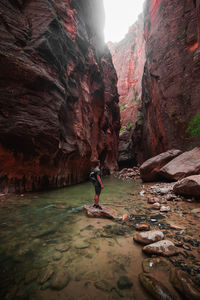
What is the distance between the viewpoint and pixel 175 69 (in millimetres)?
12836

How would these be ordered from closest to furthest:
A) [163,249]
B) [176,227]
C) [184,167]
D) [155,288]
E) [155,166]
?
[155,288]
[163,249]
[176,227]
[184,167]
[155,166]

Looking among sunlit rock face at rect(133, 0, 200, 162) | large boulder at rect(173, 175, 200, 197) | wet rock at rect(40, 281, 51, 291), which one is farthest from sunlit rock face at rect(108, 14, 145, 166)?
wet rock at rect(40, 281, 51, 291)

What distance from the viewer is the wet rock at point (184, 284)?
3.79 feet

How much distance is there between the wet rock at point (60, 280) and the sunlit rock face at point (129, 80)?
90.0 ft

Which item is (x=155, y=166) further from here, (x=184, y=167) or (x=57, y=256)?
(x=57, y=256)

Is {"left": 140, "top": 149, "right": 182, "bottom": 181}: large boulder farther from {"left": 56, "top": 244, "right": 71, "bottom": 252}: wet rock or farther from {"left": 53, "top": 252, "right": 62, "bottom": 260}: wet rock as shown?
{"left": 53, "top": 252, "right": 62, "bottom": 260}: wet rock

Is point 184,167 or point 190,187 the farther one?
point 184,167

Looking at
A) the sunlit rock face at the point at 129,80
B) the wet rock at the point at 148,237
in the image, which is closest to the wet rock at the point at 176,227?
A: the wet rock at the point at 148,237

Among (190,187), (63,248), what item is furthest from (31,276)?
(190,187)

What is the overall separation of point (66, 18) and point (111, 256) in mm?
14728

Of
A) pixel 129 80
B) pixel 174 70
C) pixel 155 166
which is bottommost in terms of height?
pixel 155 166

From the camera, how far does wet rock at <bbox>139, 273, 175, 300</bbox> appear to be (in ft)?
3.92

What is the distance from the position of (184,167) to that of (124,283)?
652 cm

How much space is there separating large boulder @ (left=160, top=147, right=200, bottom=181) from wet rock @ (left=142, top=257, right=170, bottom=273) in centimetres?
548
